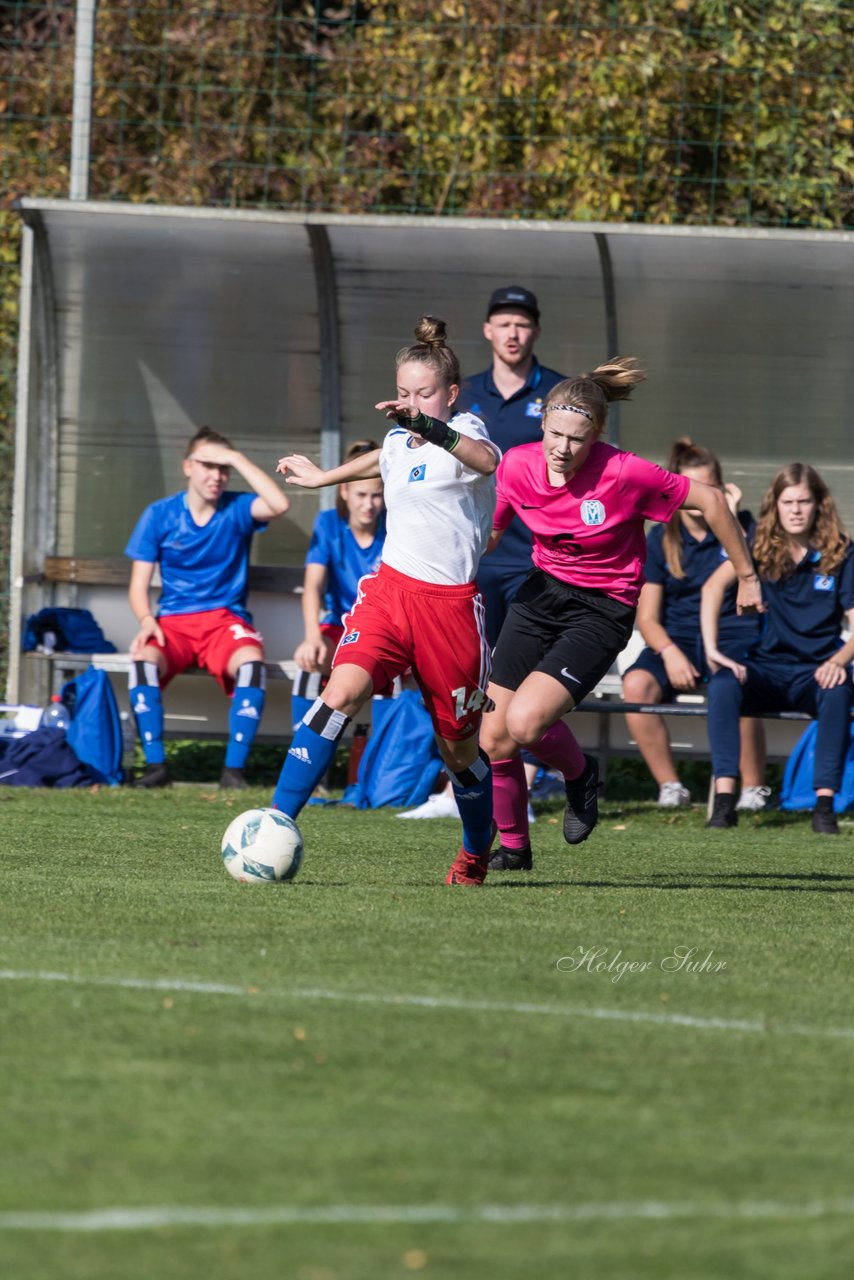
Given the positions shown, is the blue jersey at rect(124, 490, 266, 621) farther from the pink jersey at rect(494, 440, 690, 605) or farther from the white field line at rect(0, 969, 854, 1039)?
the white field line at rect(0, 969, 854, 1039)

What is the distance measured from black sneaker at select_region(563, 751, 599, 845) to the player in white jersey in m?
0.51

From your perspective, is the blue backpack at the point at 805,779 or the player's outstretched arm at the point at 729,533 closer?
the player's outstretched arm at the point at 729,533

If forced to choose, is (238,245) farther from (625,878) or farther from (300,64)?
(625,878)

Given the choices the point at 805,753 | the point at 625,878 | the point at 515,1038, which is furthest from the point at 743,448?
the point at 515,1038

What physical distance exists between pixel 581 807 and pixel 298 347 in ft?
17.2

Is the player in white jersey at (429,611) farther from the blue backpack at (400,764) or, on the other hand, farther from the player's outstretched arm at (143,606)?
the player's outstretched arm at (143,606)

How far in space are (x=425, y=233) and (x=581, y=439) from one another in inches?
172

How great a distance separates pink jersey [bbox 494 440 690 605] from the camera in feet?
21.3

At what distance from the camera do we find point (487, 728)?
6.69 metres

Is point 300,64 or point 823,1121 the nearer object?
point 823,1121

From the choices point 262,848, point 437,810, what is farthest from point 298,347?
point 262,848

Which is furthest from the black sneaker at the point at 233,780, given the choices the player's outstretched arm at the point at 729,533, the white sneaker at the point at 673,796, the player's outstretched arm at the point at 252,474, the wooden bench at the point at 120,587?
the player's outstretched arm at the point at 729,533

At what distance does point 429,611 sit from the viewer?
609 centimetres

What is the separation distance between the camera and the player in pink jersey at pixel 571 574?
21.0 ft
